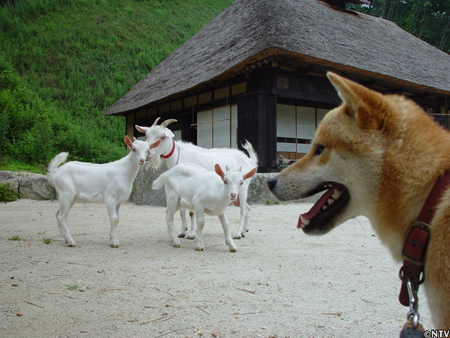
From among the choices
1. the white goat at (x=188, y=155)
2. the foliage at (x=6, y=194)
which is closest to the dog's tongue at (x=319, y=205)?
the white goat at (x=188, y=155)

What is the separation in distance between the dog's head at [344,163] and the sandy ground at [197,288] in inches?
29.0

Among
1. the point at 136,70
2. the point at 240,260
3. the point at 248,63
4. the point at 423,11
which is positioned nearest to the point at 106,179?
the point at 240,260

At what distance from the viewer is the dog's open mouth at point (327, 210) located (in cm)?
171

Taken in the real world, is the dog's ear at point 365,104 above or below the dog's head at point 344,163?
above

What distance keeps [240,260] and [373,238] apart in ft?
8.15

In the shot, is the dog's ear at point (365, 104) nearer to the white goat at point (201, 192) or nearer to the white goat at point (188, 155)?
the white goat at point (201, 192)

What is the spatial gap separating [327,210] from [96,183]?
3.95 metres

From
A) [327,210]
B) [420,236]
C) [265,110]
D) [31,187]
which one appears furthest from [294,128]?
[420,236]

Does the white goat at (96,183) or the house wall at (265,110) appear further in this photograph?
the house wall at (265,110)

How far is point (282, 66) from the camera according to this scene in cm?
1128

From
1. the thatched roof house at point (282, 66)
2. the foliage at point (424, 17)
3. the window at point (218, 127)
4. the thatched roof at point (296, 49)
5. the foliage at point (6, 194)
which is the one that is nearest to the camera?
the foliage at point (6, 194)

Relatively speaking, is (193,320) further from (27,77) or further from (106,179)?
(27,77)

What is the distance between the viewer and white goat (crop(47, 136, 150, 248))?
15.8ft

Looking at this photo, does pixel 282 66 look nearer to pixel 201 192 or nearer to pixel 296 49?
pixel 296 49
